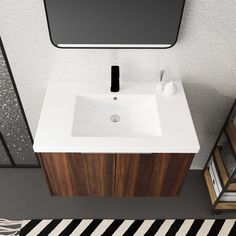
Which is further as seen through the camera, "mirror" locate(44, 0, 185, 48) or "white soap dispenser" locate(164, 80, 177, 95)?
"white soap dispenser" locate(164, 80, 177, 95)

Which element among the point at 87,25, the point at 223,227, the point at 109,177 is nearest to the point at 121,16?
the point at 87,25

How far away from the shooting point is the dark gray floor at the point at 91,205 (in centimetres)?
195

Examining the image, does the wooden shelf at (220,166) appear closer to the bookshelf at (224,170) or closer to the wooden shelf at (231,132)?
the bookshelf at (224,170)

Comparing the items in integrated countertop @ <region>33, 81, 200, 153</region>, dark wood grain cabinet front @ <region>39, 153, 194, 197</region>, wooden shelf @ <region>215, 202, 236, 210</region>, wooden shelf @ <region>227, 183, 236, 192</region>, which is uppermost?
integrated countertop @ <region>33, 81, 200, 153</region>

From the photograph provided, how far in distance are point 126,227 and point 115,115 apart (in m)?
0.88

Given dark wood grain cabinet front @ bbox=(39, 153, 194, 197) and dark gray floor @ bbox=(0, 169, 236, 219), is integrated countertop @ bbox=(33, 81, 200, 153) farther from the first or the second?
dark gray floor @ bbox=(0, 169, 236, 219)

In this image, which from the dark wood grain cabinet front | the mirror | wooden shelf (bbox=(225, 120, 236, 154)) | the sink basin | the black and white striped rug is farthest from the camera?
the black and white striped rug

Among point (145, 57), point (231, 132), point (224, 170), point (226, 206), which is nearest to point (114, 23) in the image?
point (145, 57)

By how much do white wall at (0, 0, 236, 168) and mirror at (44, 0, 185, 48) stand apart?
5 centimetres

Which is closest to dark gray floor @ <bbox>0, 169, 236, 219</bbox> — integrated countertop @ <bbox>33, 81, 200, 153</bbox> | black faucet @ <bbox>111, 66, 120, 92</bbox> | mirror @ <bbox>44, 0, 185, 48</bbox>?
integrated countertop @ <bbox>33, 81, 200, 153</bbox>

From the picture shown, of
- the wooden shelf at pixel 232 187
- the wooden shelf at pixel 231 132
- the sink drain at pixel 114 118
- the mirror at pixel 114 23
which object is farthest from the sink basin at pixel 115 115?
the wooden shelf at pixel 232 187

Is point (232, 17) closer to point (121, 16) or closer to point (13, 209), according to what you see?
point (121, 16)

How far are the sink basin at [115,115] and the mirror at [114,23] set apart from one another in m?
0.31

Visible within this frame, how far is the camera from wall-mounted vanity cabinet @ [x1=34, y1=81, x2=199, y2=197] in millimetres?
1301
